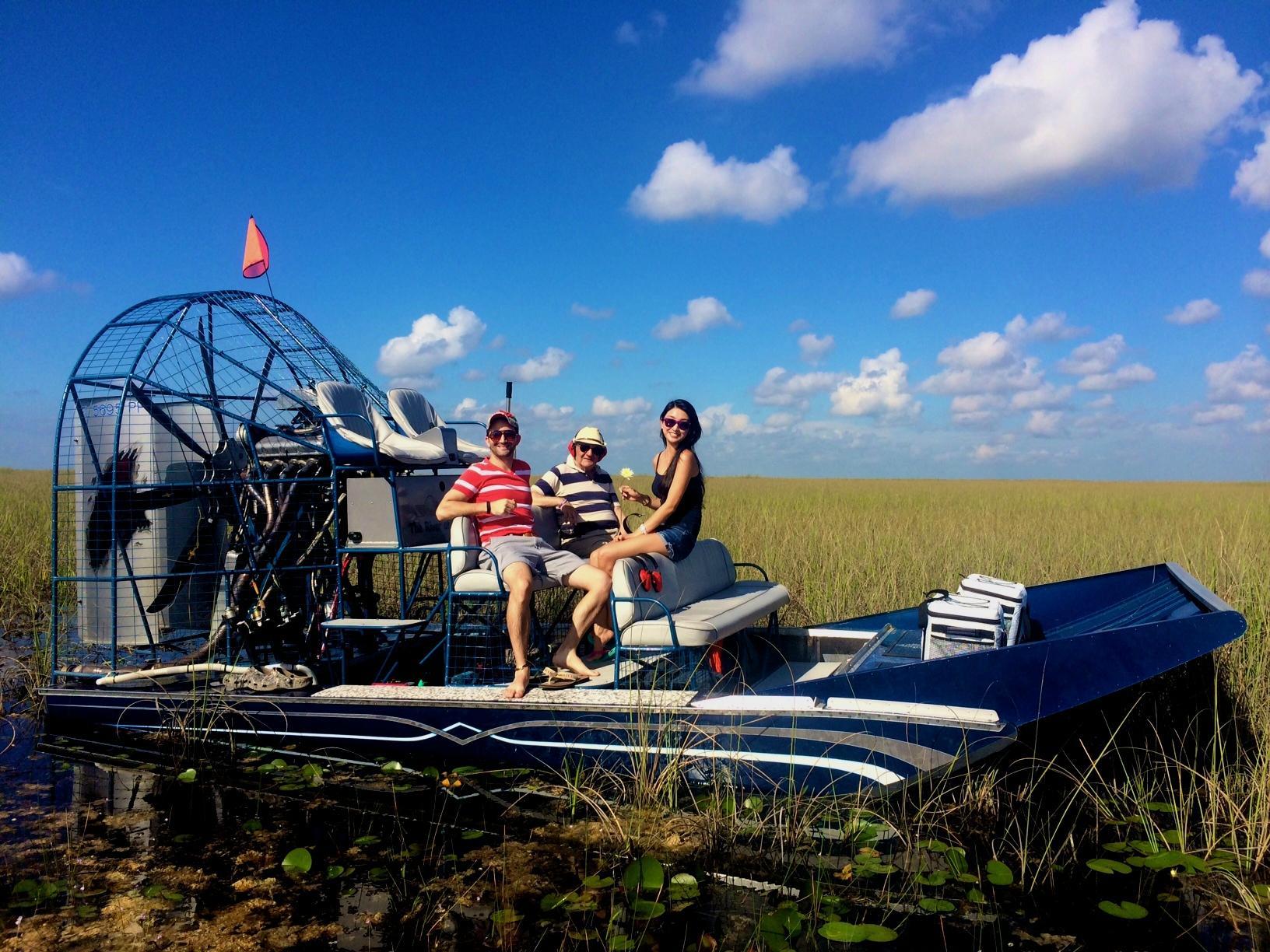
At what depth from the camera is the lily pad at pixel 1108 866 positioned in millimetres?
3879

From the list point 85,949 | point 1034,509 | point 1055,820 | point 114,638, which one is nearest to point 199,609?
point 114,638

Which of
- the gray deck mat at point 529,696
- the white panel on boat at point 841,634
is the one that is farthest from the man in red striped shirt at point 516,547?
the white panel on boat at point 841,634

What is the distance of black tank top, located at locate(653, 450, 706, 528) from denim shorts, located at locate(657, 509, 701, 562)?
0.02m

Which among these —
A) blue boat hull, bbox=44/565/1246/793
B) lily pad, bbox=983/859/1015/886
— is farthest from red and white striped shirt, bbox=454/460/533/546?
lily pad, bbox=983/859/1015/886

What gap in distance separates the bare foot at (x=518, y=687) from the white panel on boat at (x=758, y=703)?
992 millimetres

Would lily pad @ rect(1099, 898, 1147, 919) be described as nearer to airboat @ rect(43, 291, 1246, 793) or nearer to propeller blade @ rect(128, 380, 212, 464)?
airboat @ rect(43, 291, 1246, 793)

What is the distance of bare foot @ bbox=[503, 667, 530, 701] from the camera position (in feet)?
16.2

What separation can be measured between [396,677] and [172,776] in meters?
1.61

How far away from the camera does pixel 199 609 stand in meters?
6.91

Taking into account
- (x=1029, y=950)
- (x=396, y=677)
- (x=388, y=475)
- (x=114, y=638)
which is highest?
(x=388, y=475)

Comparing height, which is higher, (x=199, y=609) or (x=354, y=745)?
(x=199, y=609)

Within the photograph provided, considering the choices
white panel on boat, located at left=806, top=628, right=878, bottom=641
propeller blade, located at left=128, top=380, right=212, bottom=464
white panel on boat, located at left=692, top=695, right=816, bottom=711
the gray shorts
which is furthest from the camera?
white panel on boat, located at left=806, top=628, right=878, bottom=641

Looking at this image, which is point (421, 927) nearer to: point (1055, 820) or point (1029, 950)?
point (1029, 950)

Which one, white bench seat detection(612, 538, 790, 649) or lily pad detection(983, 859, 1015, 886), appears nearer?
lily pad detection(983, 859, 1015, 886)
